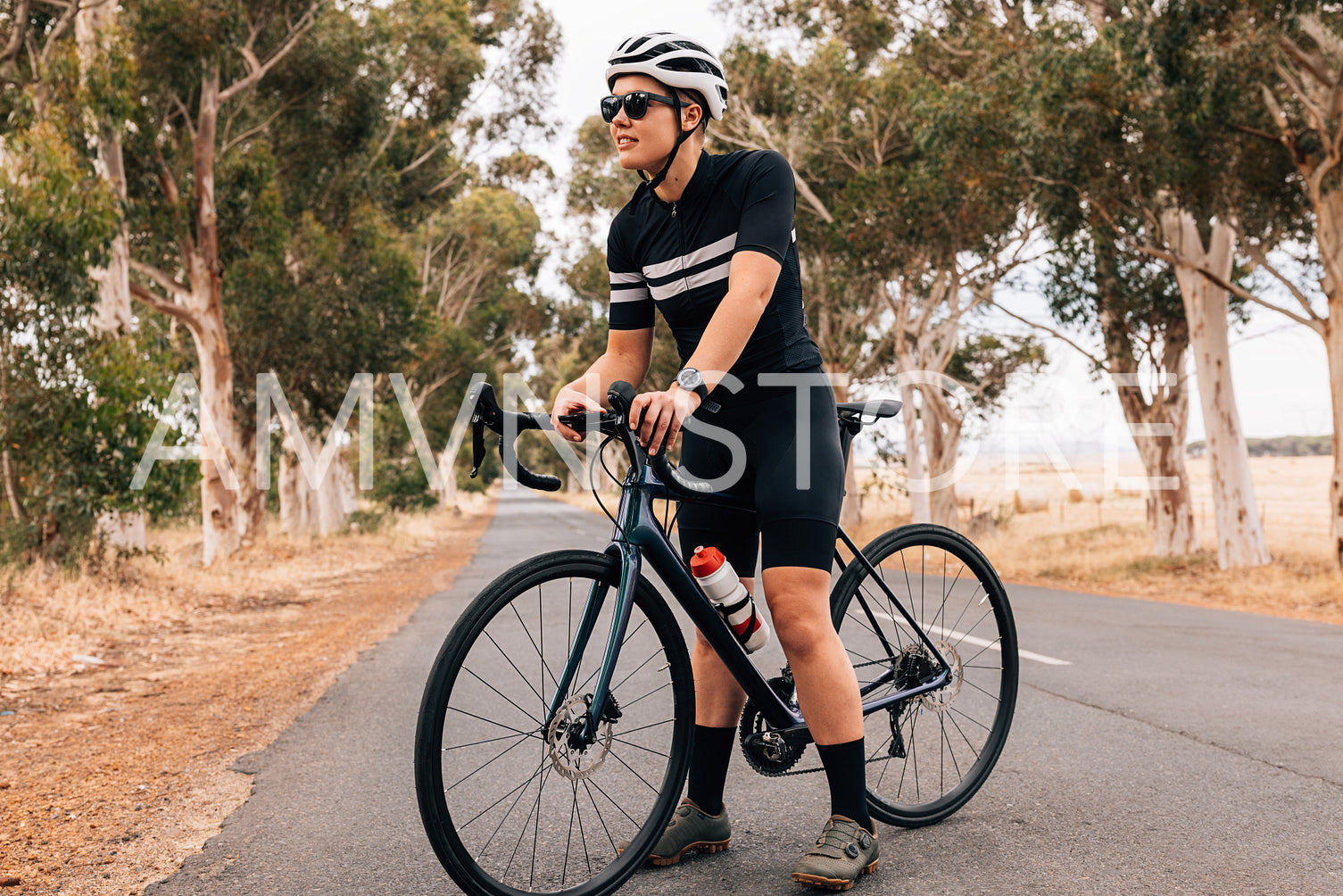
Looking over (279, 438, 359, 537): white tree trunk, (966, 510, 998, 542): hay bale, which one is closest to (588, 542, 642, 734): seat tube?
(279, 438, 359, 537): white tree trunk

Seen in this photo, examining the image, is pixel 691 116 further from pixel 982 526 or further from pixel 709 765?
pixel 982 526

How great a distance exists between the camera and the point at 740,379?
2.81 meters

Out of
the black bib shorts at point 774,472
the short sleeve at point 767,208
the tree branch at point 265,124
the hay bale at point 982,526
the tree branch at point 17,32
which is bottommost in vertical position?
the hay bale at point 982,526

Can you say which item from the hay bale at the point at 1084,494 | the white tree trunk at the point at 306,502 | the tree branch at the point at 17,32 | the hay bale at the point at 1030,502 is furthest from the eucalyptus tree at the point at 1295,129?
the hay bale at the point at 1084,494

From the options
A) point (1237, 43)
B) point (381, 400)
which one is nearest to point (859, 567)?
point (1237, 43)

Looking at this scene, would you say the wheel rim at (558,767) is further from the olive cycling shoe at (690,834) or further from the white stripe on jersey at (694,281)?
the white stripe on jersey at (694,281)

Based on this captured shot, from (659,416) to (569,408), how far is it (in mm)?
356

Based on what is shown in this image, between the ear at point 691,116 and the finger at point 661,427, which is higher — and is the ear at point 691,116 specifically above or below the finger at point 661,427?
above

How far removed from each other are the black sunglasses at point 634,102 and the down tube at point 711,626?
3.42 ft

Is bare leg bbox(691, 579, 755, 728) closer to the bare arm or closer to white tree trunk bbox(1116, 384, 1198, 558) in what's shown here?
the bare arm

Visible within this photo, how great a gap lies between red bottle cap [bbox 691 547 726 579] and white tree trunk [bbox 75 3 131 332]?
35.8 feet

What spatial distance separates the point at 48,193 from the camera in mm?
10148

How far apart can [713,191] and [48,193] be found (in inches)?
384

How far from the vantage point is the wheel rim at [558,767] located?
8.20 ft
